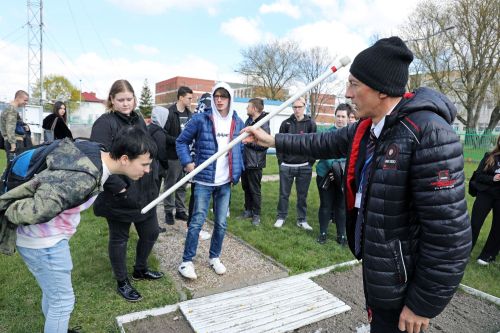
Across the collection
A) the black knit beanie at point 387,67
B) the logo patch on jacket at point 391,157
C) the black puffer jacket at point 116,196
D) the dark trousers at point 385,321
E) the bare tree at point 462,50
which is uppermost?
the bare tree at point 462,50

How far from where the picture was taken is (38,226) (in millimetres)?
2236

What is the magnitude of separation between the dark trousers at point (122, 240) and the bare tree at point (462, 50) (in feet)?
86.8

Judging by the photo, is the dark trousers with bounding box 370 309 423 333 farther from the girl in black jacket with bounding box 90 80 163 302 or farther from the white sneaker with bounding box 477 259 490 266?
the white sneaker with bounding box 477 259 490 266

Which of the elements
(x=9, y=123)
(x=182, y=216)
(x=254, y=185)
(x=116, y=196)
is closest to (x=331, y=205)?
(x=254, y=185)

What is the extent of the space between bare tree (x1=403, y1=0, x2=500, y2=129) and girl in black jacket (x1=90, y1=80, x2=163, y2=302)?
26251 millimetres

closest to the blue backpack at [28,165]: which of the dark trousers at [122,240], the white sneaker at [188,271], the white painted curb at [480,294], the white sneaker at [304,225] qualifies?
the dark trousers at [122,240]

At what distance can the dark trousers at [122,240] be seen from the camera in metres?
3.46

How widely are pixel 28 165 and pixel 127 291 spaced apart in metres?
1.88

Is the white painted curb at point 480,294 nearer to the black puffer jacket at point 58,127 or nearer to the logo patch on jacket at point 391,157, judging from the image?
the logo patch on jacket at point 391,157

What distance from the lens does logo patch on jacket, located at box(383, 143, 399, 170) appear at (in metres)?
1.67

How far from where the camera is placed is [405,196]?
169cm

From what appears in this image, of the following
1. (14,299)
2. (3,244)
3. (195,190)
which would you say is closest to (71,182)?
(3,244)

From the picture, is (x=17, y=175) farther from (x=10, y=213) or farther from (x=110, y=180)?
(x=110, y=180)

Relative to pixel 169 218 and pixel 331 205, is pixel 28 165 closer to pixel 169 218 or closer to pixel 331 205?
pixel 169 218
